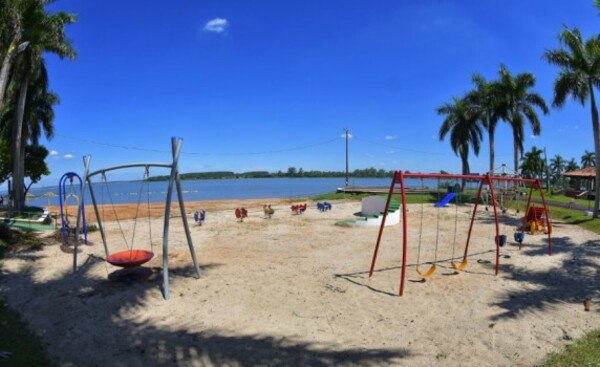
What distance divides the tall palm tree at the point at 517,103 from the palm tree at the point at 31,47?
30158 mm

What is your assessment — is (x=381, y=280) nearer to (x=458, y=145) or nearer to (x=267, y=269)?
(x=267, y=269)

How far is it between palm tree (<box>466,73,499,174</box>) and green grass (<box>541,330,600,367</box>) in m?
28.5

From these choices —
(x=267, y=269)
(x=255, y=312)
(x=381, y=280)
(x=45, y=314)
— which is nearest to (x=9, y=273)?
(x=45, y=314)

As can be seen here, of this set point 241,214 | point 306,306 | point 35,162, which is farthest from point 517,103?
point 35,162

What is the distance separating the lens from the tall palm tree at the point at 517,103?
105 feet

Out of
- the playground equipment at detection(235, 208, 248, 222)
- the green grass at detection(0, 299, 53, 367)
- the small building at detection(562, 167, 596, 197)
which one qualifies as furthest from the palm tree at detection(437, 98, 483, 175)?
the green grass at detection(0, 299, 53, 367)

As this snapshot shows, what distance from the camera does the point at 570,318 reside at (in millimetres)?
7250

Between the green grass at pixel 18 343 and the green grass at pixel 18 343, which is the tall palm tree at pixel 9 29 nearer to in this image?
the green grass at pixel 18 343

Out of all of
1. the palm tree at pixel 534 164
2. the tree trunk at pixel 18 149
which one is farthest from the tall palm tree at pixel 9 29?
the palm tree at pixel 534 164

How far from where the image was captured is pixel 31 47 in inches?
802

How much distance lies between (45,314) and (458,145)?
38.0 metres

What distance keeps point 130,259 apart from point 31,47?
16800 millimetres

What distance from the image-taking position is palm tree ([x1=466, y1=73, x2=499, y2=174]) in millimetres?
33531

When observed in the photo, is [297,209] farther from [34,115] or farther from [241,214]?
[34,115]
